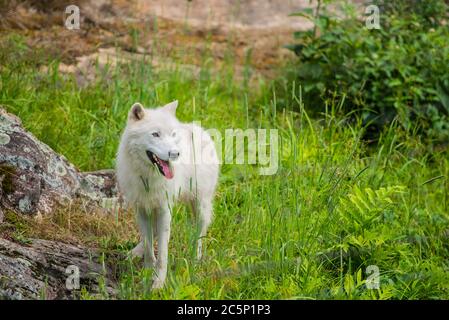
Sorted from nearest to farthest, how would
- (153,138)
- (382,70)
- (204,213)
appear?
1. (153,138)
2. (204,213)
3. (382,70)

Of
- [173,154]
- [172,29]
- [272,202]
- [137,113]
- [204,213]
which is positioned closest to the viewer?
[173,154]

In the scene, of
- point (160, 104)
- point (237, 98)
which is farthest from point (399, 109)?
point (160, 104)

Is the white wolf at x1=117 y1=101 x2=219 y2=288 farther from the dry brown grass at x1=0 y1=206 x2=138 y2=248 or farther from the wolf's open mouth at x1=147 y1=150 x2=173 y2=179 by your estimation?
the dry brown grass at x1=0 y1=206 x2=138 y2=248

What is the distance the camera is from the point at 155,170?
5637 millimetres

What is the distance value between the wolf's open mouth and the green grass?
382 mm

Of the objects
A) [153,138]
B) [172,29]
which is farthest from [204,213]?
[172,29]

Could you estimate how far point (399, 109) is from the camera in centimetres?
859

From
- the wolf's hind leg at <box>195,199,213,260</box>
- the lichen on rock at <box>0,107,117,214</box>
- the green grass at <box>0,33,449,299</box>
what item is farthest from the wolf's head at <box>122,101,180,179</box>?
the lichen on rock at <box>0,107,117,214</box>

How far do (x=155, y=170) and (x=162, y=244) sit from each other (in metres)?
0.50

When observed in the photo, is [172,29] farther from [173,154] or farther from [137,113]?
[173,154]

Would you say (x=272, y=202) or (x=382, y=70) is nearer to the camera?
(x=272, y=202)

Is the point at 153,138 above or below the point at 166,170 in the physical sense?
above
